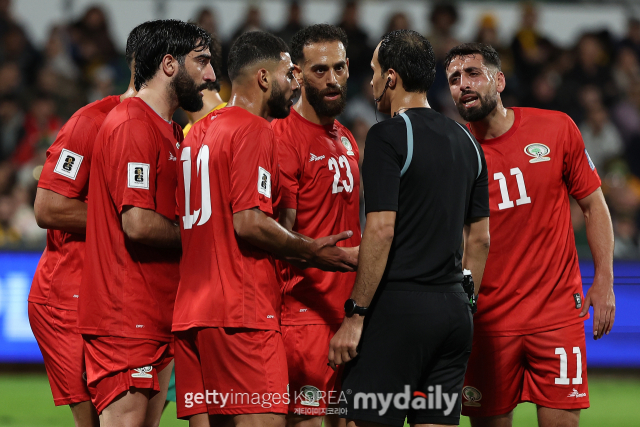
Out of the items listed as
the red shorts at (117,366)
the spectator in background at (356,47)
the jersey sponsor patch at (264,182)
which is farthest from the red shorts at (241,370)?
the spectator in background at (356,47)

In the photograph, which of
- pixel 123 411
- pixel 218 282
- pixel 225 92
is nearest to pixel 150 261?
pixel 218 282

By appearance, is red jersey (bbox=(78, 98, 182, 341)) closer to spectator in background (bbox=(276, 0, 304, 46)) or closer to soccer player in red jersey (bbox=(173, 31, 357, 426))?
soccer player in red jersey (bbox=(173, 31, 357, 426))

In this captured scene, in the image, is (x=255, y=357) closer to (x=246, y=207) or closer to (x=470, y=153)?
(x=246, y=207)

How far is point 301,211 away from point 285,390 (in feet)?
4.24

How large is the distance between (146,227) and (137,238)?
0.07 metres

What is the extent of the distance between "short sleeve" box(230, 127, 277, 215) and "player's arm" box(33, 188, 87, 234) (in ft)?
3.60

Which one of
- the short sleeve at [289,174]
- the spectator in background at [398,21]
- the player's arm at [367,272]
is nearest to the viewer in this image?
the player's arm at [367,272]

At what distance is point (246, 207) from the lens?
371cm

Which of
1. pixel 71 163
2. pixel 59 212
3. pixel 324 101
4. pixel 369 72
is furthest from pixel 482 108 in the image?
pixel 369 72

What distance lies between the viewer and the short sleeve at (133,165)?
382cm

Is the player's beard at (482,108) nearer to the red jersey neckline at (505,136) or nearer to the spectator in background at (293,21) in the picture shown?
the red jersey neckline at (505,136)

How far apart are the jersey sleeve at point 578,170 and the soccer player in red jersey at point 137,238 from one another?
7.80 ft

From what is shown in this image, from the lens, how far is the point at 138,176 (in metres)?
3.84

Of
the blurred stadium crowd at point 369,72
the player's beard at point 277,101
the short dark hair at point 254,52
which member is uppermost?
the blurred stadium crowd at point 369,72
